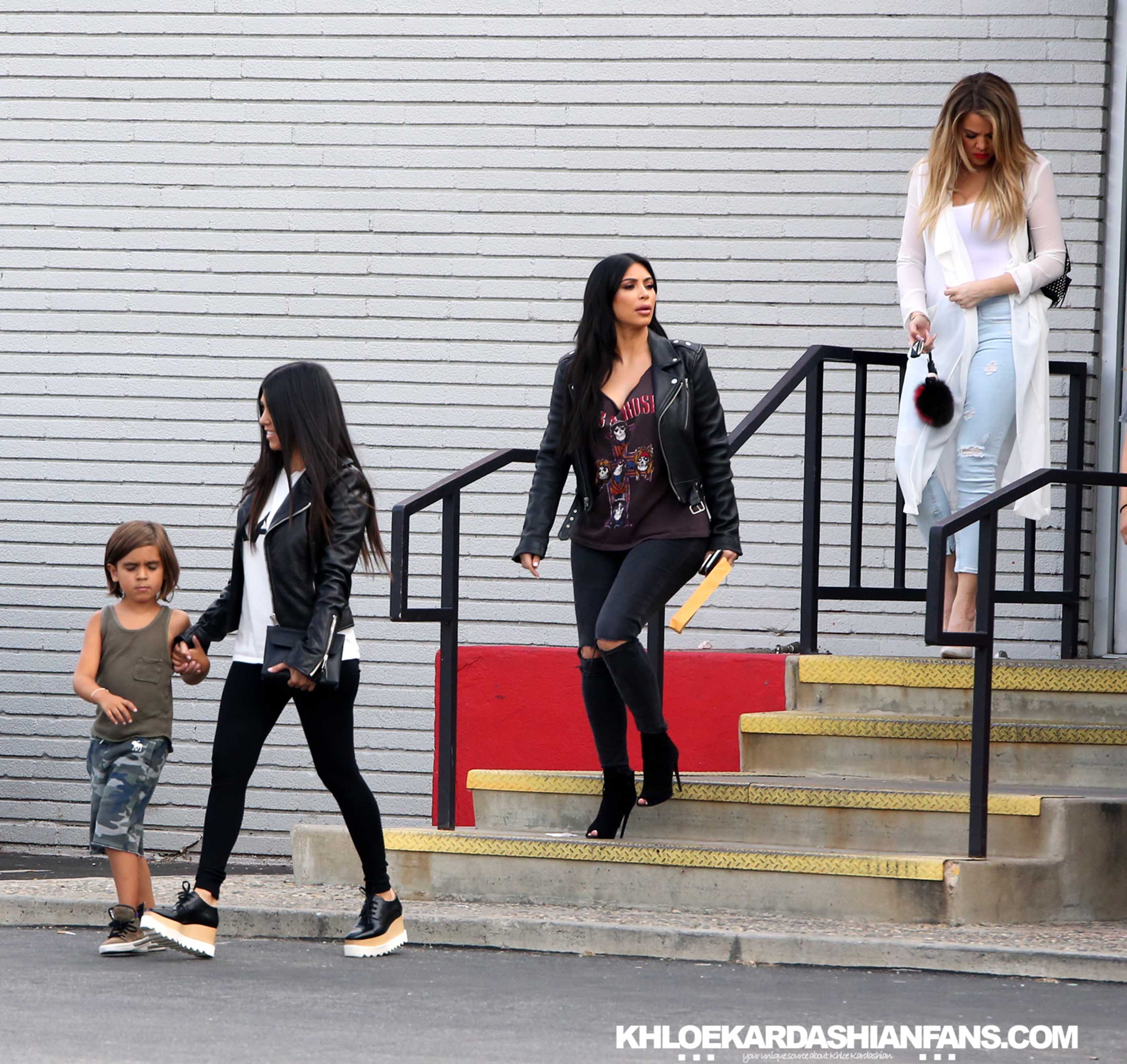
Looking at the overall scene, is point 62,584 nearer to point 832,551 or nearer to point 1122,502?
point 832,551

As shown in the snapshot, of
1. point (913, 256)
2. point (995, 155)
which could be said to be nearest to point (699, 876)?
point (913, 256)

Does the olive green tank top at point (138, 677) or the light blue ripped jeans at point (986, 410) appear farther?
the light blue ripped jeans at point (986, 410)

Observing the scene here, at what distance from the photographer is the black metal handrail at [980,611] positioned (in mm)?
5223

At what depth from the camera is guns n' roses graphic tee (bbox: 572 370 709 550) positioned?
559 cm

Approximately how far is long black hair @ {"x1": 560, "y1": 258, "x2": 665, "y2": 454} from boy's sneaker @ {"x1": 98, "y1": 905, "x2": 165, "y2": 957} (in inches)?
73.0

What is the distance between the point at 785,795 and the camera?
583 cm

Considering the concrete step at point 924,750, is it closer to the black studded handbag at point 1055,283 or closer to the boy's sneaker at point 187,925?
the black studded handbag at point 1055,283

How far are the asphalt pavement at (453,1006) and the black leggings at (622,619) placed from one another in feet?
2.60

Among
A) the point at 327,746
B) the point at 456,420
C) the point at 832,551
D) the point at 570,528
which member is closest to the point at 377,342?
the point at 456,420

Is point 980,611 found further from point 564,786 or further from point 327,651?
point 327,651

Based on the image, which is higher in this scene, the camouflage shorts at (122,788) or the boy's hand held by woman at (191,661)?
the boy's hand held by woman at (191,661)

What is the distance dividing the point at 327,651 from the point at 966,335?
2.72 m

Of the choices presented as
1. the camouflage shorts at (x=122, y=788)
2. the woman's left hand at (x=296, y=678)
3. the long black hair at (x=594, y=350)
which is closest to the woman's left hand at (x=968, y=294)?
the long black hair at (x=594, y=350)

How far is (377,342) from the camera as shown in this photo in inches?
326
